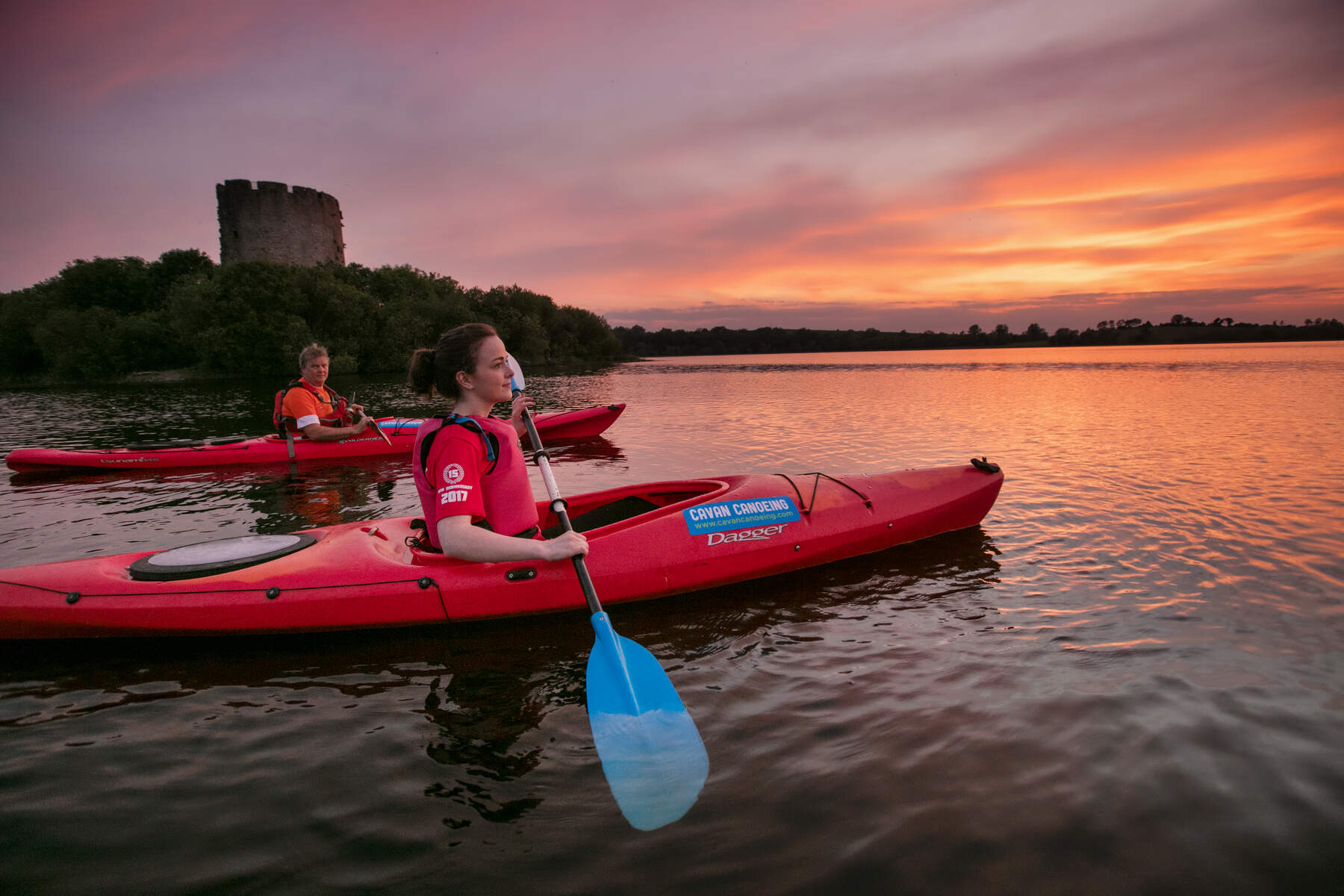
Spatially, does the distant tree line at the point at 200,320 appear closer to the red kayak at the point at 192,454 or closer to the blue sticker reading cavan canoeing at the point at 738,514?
the red kayak at the point at 192,454

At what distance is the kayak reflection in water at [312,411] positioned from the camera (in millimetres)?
8133

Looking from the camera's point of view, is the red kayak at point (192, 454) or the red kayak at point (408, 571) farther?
the red kayak at point (192, 454)

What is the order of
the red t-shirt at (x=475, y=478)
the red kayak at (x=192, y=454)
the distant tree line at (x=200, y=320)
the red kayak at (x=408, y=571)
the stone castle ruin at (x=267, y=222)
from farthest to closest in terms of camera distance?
the stone castle ruin at (x=267, y=222) → the distant tree line at (x=200, y=320) → the red kayak at (x=192, y=454) → the red kayak at (x=408, y=571) → the red t-shirt at (x=475, y=478)

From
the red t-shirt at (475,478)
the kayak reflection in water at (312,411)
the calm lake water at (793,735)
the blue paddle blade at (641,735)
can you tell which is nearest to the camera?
the calm lake water at (793,735)

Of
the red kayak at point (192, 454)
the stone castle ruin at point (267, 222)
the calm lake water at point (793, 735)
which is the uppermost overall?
the stone castle ruin at point (267, 222)

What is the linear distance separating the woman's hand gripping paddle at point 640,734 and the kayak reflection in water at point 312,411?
21.3ft

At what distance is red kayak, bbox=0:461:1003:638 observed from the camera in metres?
3.40

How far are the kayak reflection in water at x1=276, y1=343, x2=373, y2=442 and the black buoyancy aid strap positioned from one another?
219 inches

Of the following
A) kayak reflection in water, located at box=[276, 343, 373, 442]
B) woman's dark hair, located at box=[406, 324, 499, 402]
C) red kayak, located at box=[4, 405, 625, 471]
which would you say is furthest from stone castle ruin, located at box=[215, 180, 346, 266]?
woman's dark hair, located at box=[406, 324, 499, 402]

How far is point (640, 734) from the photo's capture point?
8.66 ft

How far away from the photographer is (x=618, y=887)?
196 cm

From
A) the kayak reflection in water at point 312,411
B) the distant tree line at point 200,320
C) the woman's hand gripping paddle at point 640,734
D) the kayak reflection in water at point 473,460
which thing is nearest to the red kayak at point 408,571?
the kayak reflection in water at point 473,460

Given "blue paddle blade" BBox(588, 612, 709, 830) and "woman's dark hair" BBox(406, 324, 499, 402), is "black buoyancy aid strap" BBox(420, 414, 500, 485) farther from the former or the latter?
"blue paddle blade" BBox(588, 612, 709, 830)

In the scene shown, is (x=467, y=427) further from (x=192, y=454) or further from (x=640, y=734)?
(x=192, y=454)
